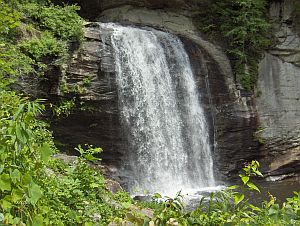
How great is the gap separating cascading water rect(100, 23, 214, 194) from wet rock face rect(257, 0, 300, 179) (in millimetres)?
2459

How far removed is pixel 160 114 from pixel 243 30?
480 cm

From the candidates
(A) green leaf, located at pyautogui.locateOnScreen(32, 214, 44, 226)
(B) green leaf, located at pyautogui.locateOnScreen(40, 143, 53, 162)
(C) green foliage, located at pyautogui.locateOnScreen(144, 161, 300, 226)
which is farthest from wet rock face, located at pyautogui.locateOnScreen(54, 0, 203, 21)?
(A) green leaf, located at pyautogui.locateOnScreen(32, 214, 44, 226)

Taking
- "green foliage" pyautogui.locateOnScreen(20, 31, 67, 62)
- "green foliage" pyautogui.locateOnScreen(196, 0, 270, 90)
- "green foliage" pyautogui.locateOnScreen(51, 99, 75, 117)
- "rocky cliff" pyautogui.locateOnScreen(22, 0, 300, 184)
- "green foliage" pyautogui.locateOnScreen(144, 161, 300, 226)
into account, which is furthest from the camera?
"green foliage" pyautogui.locateOnScreen(196, 0, 270, 90)

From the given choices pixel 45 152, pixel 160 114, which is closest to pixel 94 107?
pixel 160 114

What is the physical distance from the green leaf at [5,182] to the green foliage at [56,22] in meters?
9.42

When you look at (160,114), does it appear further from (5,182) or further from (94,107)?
(5,182)

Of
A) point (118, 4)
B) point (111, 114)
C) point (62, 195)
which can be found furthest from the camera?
point (118, 4)

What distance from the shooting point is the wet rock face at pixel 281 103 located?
1390 centimetres

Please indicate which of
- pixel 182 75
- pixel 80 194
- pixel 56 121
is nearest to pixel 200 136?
pixel 182 75

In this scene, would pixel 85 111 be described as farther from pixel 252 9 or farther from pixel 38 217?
pixel 38 217

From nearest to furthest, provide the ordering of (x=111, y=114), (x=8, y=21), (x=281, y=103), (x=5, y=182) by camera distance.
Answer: (x=5, y=182), (x=8, y=21), (x=111, y=114), (x=281, y=103)

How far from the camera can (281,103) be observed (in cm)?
1438

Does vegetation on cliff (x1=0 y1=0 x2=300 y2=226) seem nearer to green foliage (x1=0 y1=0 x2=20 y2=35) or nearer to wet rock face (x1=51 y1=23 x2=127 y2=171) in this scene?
green foliage (x1=0 y1=0 x2=20 y2=35)

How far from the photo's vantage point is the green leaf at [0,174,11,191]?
2013 mm
